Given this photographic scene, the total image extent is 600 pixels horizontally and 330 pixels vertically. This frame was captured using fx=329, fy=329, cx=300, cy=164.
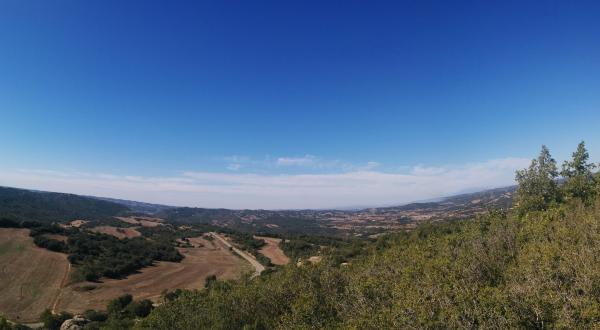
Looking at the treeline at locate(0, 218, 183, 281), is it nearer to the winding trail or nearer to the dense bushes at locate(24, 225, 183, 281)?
the dense bushes at locate(24, 225, 183, 281)

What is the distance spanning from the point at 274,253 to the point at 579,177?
119 m

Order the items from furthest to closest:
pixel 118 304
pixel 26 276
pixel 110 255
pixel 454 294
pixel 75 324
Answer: pixel 110 255 < pixel 26 276 < pixel 118 304 < pixel 75 324 < pixel 454 294

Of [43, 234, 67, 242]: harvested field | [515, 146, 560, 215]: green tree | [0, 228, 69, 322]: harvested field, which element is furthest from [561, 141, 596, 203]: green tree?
[43, 234, 67, 242]: harvested field

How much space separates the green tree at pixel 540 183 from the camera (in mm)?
77500

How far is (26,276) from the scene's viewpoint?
8825 centimetres

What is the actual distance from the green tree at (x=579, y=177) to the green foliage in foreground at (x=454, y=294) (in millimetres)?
21790

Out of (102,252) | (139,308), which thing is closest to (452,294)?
(139,308)

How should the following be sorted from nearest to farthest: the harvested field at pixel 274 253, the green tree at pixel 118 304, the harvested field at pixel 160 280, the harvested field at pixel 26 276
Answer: the harvested field at pixel 26 276
the green tree at pixel 118 304
the harvested field at pixel 160 280
the harvested field at pixel 274 253

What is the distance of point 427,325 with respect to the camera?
23359 mm

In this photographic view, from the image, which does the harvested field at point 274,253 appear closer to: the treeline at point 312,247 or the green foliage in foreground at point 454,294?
the treeline at point 312,247

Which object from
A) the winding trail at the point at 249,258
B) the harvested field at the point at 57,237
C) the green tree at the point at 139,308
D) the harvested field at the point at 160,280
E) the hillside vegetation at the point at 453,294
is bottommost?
the winding trail at the point at 249,258

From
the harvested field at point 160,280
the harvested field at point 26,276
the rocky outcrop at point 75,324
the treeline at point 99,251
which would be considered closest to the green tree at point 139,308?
the harvested field at point 160,280

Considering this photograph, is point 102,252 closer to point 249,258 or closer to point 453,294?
point 249,258

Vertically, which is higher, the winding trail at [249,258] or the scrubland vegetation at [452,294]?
the scrubland vegetation at [452,294]
